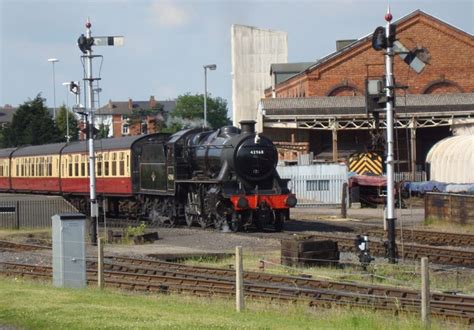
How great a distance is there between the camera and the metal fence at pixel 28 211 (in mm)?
36062

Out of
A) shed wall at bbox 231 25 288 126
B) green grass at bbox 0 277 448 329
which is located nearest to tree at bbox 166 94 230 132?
shed wall at bbox 231 25 288 126

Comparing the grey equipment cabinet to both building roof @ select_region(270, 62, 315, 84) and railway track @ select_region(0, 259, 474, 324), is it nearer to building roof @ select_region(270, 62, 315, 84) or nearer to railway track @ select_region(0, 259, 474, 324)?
railway track @ select_region(0, 259, 474, 324)

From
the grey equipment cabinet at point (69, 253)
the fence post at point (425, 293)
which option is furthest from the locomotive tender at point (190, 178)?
the fence post at point (425, 293)

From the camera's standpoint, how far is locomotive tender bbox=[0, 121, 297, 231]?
3019 centimetres

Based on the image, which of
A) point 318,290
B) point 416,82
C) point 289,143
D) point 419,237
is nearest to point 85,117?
point 419,237

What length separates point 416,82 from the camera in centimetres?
6719

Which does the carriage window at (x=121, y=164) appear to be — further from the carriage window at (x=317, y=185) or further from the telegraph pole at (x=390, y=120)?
the telegraph pole at (x=390, y=120)

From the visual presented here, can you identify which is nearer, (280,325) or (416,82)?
(280,325)

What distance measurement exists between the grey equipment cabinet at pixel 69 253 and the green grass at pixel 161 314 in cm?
170

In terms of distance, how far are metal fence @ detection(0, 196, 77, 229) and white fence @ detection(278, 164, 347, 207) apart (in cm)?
1559

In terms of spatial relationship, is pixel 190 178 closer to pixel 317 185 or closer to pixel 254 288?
pixel 254 288

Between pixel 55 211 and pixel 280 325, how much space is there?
2652 centimetres

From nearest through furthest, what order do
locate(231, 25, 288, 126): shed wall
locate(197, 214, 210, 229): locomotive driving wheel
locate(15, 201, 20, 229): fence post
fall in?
locate(197, 214, 210, 229): locomotive driving wheel
locate(15, 201, 20, 229): fence post
locate(231, 25, 288, 126): shed wall

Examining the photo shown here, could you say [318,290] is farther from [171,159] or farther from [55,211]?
[55,211]
